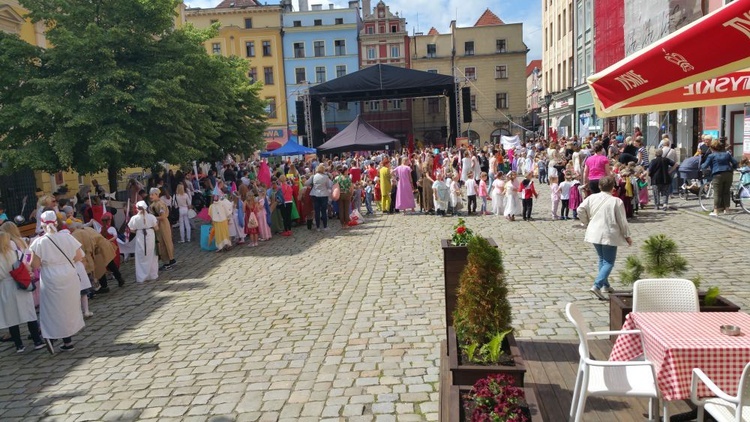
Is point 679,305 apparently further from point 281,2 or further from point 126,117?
point 281,2

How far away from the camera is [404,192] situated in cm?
1908

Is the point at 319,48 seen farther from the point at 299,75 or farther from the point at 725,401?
the point at 725,401

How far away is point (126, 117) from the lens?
14.5m

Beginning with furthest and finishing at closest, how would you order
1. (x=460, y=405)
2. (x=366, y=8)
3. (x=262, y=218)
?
(x=366, y=8) < (x=262, y=218) < (x=460, y=405)

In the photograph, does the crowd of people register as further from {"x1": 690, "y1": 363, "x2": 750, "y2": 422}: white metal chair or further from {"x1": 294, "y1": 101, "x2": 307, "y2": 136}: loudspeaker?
{"x1": 294, "y1": 101, "x2": 307, "y2": 136}: loudspeaker

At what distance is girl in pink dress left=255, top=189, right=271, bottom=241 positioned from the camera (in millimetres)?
15108

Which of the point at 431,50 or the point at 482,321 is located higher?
the point at 431,50

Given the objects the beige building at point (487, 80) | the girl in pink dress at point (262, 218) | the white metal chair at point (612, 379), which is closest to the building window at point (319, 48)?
the beige building at point (487, 80)

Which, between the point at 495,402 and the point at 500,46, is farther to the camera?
the point at 500,46

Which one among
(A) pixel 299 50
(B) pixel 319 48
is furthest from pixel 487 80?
(A) pixel 299 50

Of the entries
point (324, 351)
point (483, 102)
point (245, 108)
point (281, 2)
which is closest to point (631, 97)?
point (324, 351)

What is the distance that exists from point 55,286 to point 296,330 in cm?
312

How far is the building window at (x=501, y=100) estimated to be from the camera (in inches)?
2415

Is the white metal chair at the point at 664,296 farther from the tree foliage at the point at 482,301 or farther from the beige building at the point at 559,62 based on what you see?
the beige building at the point at 559,62
